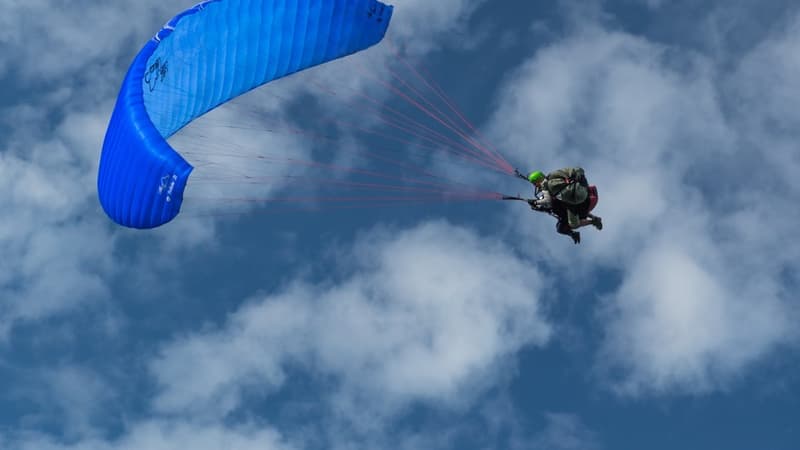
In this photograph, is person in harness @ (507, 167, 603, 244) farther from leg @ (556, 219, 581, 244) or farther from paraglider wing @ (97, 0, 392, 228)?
paraglider wing @ (97, 0, 392, 228)

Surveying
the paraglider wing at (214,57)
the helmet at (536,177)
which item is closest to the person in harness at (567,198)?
the helmet at (536,177)

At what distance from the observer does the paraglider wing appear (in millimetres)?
19422

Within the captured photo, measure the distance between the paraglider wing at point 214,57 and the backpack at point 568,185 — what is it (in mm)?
4951

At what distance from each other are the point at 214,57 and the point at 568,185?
24.5 ft

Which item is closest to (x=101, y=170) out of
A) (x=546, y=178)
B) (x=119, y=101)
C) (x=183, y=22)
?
(x=119, y=101)

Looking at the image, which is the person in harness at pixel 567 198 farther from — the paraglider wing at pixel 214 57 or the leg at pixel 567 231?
the paraglider wing at pixel 214 57

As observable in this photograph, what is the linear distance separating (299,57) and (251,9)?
1362 millimetres

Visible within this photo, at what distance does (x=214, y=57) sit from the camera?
66.1 feet

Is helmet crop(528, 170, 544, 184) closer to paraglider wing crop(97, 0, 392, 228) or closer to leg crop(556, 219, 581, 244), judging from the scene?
leg crop(556, 219, 581, 244)

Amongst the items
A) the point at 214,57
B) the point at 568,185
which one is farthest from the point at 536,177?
the point at 214,57

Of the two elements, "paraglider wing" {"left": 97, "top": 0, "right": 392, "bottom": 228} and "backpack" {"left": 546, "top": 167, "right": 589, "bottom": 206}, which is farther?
"backpack" {"left": 546, "top": 167, "right": 589, "bottom": 206}

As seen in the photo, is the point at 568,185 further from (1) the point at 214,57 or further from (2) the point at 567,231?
(1) the point at 214,57

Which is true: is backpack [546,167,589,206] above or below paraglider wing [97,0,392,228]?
below

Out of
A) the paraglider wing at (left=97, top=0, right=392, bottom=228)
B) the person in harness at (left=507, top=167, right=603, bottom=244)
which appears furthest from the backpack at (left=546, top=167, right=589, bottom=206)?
the paraglider wing at (left=97, top=0, right=392, bottom=228)
